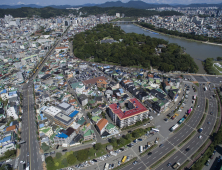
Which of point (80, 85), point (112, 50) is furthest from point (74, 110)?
point (112, 50)

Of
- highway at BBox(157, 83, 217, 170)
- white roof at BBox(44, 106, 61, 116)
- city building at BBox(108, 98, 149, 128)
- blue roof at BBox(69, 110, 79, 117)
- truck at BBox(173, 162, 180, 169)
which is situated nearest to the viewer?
truck at BBox(173, 162, 180, 169)

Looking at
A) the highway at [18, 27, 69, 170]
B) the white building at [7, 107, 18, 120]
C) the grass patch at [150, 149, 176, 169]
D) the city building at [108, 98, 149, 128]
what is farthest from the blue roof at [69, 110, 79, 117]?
the grass patch at [150, 149, 176, 169]

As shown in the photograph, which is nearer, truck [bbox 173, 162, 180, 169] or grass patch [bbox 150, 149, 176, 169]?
truck [bbox 173, 162, 180, 169]

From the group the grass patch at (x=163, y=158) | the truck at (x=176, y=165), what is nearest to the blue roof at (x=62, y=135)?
the grass patch at (x=163, y=158)

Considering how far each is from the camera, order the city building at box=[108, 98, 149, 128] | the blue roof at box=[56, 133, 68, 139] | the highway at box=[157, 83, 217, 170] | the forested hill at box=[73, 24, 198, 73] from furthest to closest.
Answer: the forested hill at box=[73, 24, 198, 73] < the city building at box=[108, 98, 149, 128] < the blue roof at box=[56, 133, 68, 139] < the highway at box=[157, 83, 217, 170]

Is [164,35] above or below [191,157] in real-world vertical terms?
above

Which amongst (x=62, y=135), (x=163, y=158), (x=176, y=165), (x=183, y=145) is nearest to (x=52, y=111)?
(x=62, y=135)

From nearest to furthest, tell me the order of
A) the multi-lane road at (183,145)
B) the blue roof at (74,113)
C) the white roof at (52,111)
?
1. the multi-lane road at (183,145)
2. the blue roof at (74,113)
3. the white roof at (52,111)

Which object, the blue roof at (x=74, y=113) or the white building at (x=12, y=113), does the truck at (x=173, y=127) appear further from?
the white building at (x=12, y=113)

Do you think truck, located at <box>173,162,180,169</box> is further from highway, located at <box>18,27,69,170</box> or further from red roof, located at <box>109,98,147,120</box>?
highway, located at <box>18,27,69,170</box>

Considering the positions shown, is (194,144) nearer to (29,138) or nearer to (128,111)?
(128,111)

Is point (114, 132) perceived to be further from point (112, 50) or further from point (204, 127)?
point (112, 50)
